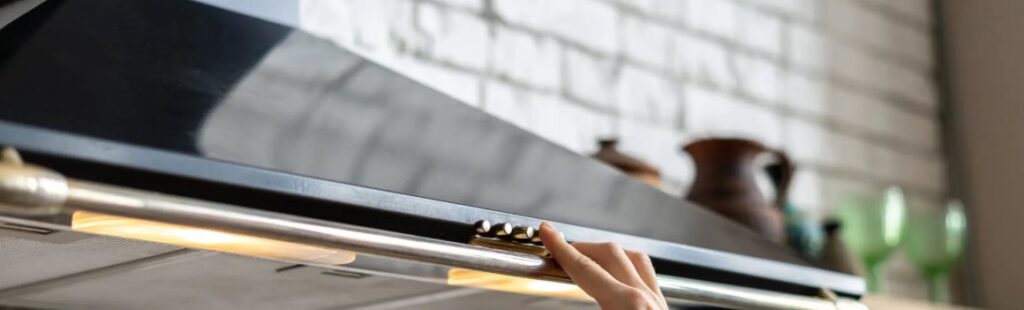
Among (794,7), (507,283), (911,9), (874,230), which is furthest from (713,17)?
(507,283)

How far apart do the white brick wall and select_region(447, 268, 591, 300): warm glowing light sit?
534 millimetres

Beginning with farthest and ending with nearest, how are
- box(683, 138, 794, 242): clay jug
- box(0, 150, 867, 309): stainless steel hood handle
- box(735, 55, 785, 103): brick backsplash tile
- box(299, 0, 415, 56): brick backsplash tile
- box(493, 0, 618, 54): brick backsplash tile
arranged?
1. box(735, 55, 785, 103): brick backsplash tile
2. box(493, 0, 618, 54): brick backsplash tile
3. box(683, 138, 794, 242): clay jug
4. box(299, 0, 415, 56): brick backsplash tile
5. box(0, 150, 867, 309): stainless steel hood handle

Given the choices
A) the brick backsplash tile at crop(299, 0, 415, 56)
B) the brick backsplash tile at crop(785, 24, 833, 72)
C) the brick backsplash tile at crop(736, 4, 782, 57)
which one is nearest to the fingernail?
the brick backsplash tile at crop(299, 0, 415, 56)

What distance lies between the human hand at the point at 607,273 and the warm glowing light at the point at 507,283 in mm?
35

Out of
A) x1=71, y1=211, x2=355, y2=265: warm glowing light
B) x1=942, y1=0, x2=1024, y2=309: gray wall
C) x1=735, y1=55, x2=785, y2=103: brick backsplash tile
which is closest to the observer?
x1=71, y1=211, x2=355, y2=265: warm glowing light

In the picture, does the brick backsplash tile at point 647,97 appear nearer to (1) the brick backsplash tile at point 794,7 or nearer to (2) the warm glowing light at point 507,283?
(1) the brick backsplash tile at point 794,7

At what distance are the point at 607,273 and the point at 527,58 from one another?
2.74ft

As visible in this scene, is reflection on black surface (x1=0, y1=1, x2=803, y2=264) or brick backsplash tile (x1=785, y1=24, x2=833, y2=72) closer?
reflection on black surface (x1=0, y1=1, x2=803, y2=264)

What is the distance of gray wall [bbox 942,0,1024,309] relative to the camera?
2.44 metres

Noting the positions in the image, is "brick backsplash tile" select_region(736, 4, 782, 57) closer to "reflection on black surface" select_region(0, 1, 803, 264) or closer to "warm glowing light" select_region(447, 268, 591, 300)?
"reflection on black surface" select_region(0, 1, 803, 264)

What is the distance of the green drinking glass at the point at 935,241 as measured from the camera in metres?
2.26

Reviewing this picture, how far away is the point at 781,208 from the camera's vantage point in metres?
1.72

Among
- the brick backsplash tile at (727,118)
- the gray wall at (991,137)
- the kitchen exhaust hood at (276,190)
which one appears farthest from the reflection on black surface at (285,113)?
the gray wall at (991,137)

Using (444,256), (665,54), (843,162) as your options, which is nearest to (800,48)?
(843,162)
